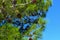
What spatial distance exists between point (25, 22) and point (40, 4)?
106cm

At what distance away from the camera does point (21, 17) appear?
8.55 meters

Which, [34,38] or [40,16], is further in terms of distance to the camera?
[40,16]

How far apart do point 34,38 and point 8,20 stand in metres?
1.19

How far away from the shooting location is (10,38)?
6.59 m

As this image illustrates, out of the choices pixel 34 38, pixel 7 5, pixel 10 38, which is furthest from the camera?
pixel 34 38

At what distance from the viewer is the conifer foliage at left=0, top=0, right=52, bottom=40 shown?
673 cm

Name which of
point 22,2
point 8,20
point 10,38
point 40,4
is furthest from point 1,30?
point 40,4

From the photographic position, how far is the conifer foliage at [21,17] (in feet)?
22.1

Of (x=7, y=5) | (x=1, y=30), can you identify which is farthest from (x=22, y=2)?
(x=1, y=30)

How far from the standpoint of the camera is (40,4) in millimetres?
8672

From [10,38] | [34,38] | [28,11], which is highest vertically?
[28,11]

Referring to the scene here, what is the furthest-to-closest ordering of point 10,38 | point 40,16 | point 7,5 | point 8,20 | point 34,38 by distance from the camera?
1. point 40,16
2. point 34,38
3. point 8,20
4. point 7,5
5. point 10,38

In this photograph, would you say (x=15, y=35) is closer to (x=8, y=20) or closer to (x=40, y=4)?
(x=8, y=20)

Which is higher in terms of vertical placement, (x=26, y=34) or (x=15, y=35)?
(x=26, y=34)
